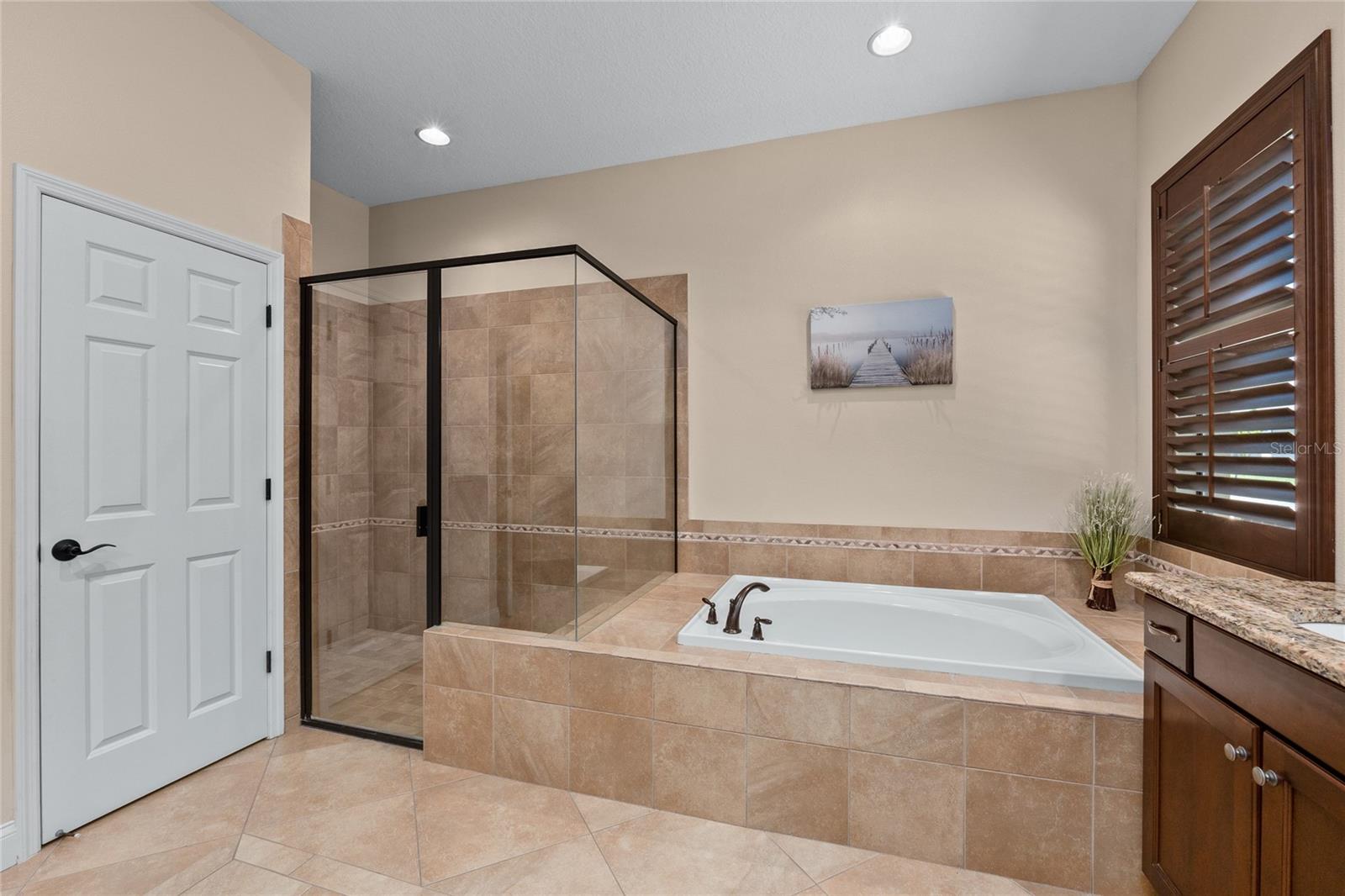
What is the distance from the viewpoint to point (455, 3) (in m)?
2.15

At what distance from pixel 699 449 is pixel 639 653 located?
1.38 meters

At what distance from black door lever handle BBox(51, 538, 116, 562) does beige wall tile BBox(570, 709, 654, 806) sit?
159 cm

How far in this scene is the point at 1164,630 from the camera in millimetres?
1382

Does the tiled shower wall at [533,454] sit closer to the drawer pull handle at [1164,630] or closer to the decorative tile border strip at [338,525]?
the decorative tile border strip at [338,525]

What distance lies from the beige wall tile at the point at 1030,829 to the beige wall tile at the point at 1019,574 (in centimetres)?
122

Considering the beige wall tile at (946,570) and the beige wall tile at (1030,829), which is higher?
the beige wall tile at (946,570)

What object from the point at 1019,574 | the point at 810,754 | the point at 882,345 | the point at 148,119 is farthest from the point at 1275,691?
the point at 148,119

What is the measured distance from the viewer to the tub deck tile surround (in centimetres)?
159

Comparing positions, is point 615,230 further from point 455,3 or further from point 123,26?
point 123,26

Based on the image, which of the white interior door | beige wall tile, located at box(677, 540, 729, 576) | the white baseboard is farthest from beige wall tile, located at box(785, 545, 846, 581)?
the white baseboard

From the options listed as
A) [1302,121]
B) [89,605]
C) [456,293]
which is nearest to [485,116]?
[456,293]

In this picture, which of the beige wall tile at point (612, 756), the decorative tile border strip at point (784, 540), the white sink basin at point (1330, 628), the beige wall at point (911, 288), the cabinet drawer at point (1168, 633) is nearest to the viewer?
the white sink basin at point (1330, 628)

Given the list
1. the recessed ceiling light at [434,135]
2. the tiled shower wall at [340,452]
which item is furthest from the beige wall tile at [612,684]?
the recessed ceiling light at [434,135]

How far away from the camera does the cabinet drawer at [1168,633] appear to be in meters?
1.31
